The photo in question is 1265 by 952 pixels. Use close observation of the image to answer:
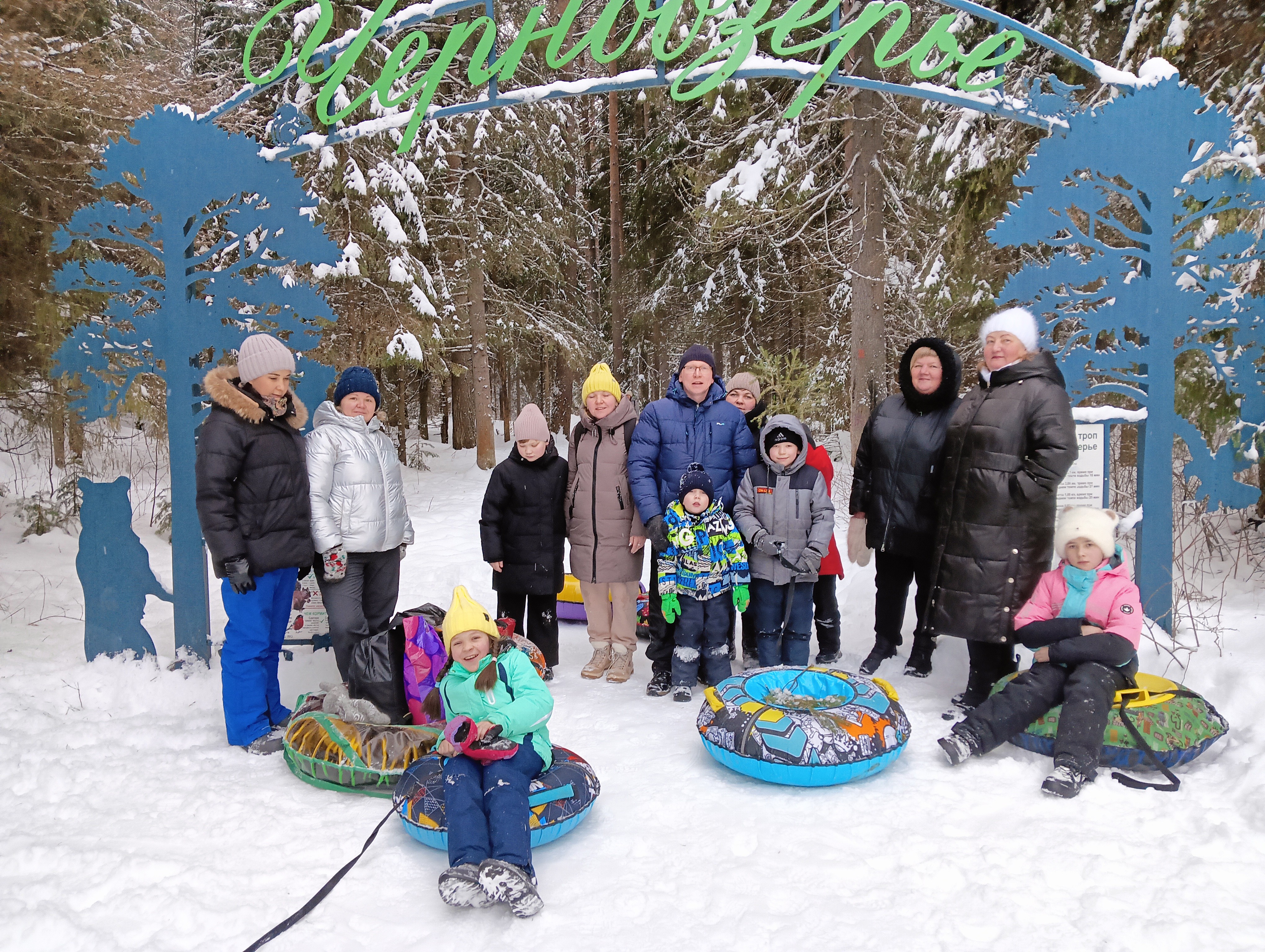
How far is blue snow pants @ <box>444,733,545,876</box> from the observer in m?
2.83

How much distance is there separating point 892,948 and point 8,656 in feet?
17.9

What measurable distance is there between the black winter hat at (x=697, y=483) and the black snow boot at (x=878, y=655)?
1466 mm

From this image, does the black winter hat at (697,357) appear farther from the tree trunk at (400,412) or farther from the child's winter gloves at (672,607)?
the tree trunk at (400,412)

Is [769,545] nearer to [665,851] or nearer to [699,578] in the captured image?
[699,578]

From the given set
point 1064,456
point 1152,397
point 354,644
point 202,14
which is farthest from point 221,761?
point 202,14

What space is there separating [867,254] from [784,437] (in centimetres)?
615

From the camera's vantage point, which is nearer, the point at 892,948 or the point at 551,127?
the point at 892,948

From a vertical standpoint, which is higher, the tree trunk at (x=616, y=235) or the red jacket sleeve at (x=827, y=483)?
the tree trunk at (x=616, y=235)

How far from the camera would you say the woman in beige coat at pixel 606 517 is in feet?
16.8

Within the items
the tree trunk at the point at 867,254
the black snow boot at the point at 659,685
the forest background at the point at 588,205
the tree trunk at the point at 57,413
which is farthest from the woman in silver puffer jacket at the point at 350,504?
the tree trunk at the point at 867,254

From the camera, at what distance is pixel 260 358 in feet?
13.9

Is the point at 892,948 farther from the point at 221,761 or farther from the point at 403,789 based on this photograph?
the point at 221,761

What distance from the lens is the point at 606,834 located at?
3.32m

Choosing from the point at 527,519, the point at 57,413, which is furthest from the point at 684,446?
the point at 57,413
